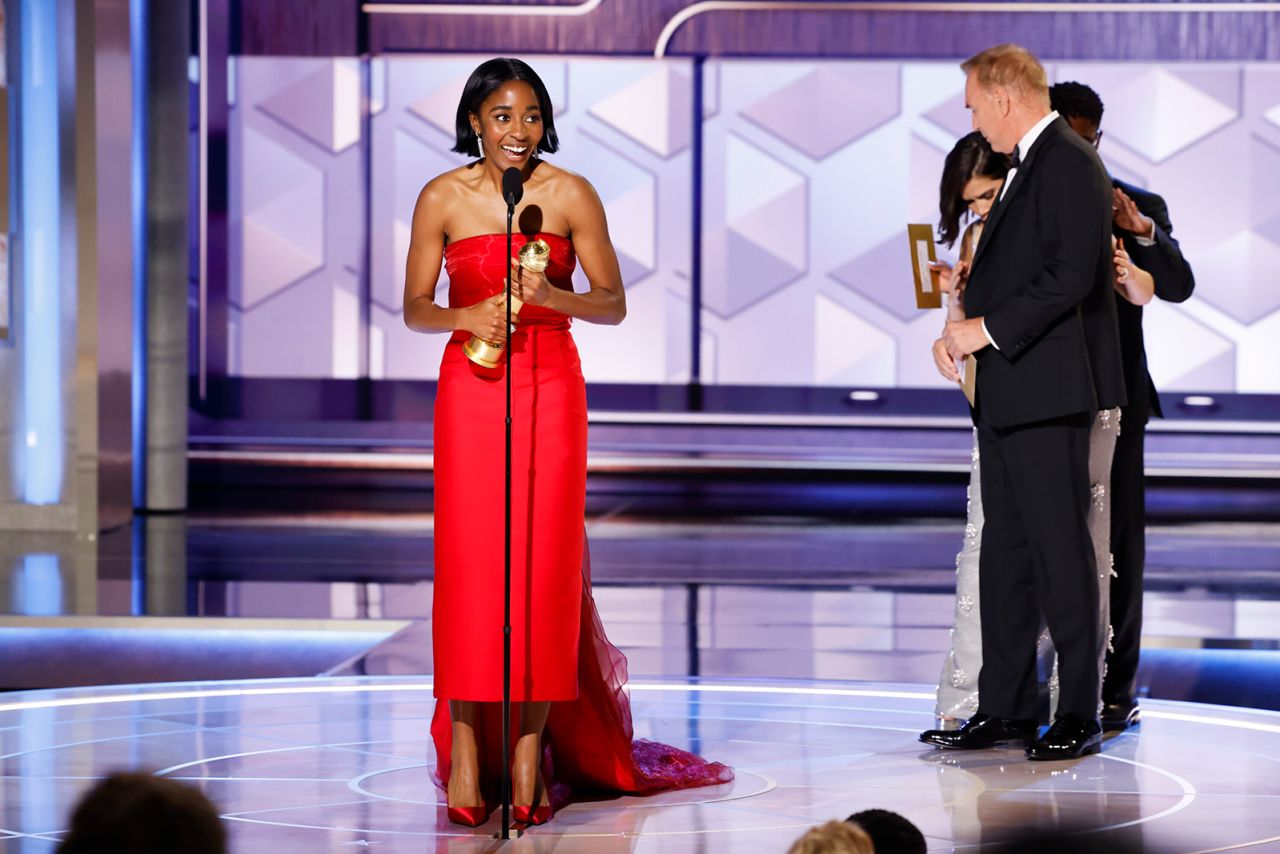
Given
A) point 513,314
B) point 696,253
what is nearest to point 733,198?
point 696,253

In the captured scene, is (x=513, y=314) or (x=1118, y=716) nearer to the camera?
(x=513, y=314)

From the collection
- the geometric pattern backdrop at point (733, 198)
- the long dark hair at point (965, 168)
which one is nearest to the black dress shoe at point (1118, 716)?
the long dark hair at point (965, 168)

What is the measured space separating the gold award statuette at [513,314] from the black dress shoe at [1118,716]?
1.46 meters

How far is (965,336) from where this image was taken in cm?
321

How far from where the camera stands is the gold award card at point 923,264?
3.45m

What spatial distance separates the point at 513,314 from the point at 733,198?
22.6ft

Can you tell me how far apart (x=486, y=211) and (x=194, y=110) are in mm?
6621

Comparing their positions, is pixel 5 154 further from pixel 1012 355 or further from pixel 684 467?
pixel 1012 355

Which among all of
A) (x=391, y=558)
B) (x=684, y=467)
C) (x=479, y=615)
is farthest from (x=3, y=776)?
(x=684, y=467)

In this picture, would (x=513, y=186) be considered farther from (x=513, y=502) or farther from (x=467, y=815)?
(x=467, y=815)

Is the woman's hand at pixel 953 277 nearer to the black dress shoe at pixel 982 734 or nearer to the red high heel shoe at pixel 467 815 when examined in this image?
the black dress shoe at pixel 982 734

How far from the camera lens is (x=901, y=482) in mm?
9383

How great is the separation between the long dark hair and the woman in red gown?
0.87 metres

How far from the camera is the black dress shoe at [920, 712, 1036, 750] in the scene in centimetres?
331
